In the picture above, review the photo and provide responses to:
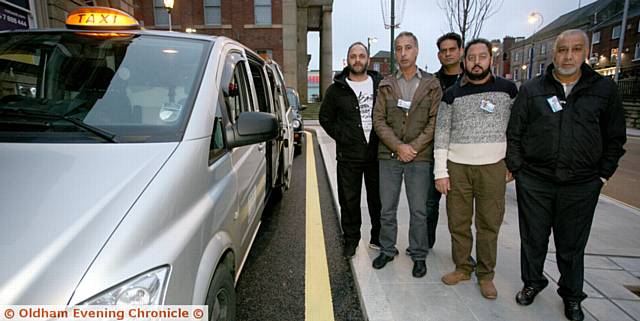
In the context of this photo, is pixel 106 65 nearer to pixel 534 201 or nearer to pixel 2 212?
pixel 2 212

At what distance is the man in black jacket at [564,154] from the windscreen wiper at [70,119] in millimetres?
2514

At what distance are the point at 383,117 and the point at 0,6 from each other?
20.8 feet

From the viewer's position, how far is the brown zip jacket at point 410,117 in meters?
2.91

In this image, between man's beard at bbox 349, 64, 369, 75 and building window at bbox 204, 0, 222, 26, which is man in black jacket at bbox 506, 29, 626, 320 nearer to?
man's beard at bbox 349, 64, 369, 75

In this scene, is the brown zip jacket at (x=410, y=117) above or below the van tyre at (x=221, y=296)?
above

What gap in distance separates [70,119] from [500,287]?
3098 mm

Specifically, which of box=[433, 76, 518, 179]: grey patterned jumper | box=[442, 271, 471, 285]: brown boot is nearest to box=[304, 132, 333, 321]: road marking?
box=[442, 271, 471, 285]: brown boot

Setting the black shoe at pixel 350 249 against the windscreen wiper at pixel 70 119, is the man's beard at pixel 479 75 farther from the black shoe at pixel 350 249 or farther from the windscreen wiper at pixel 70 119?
the windscreen wiper at pixel 70 119

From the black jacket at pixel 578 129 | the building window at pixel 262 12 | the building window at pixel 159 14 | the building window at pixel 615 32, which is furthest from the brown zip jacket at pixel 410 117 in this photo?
the building window at pixel 615 32

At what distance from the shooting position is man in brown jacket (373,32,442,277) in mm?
2908

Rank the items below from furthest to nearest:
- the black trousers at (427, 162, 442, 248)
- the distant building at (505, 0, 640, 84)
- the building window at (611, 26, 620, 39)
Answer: the distant building at (505, 0, 640, 84), the building window at (611, 26, 620, 39), the black trousers at (427, 162, 442, 248)

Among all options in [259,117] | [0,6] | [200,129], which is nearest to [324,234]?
[259,117]

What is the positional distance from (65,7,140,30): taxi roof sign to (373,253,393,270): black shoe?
2.68 metres

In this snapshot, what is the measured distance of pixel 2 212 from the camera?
1.29 m
